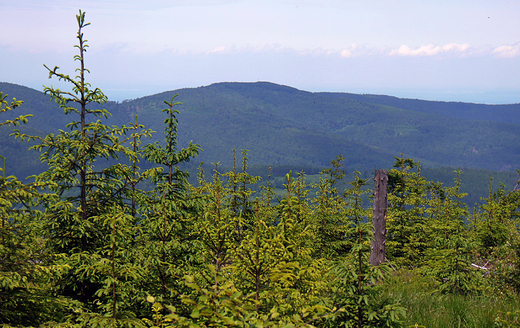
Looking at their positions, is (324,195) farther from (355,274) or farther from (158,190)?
(355,274)

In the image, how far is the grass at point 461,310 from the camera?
5363 mm

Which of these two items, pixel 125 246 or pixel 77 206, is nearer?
pixel 125 246

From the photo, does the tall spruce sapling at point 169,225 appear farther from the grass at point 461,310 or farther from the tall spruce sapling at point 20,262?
the grass at point 461,310

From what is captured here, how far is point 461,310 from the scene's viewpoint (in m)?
5.91

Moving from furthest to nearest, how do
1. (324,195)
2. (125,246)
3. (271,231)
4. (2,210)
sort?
(324,195), (125,246), (2,210), (271,231)

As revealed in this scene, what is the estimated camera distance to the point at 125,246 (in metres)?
6.53

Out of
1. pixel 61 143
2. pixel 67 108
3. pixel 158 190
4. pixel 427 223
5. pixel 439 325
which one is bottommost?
pixel 427 223

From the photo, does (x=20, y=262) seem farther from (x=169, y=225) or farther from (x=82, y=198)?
(x=169, y=225)

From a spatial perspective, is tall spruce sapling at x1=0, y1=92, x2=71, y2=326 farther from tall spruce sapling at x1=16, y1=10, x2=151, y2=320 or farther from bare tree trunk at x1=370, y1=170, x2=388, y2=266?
bare tree trunk at x1=370, y1=170, x2=388, y2=266

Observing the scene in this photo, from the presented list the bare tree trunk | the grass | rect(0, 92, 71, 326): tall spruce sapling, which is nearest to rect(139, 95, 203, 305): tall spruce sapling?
rect(0, 92, 71, 326): tall spruce sapling

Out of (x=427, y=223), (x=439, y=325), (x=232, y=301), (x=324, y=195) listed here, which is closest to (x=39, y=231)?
(x=232, y=301)

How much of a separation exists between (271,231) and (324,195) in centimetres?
1460

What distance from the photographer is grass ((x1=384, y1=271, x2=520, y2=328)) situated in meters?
5.36

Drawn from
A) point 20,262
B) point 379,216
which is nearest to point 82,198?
point 20,262
